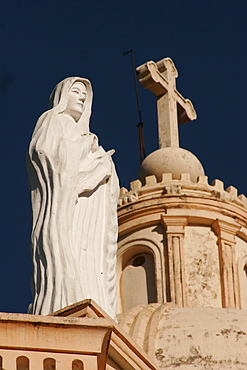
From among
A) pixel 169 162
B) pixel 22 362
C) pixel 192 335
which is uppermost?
pixel 169 162

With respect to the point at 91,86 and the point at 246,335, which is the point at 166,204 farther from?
the point at 91,86

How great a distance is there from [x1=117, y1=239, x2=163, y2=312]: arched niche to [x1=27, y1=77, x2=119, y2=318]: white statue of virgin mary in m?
10.5

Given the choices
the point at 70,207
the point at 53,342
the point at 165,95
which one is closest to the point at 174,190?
the point at 165,95

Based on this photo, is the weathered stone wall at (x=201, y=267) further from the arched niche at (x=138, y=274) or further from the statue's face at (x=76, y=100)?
the statue's face at (x=76, y=100)

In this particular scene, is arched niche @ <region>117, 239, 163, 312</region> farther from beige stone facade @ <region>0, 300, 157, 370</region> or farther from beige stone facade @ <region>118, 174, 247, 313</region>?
beige stone facade @ <region>0, 300, 157, 370</region>

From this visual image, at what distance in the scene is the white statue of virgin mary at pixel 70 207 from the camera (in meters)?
15.1

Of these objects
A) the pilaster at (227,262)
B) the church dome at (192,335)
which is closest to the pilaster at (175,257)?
the pilaster at (227,262)

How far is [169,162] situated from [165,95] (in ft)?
3.75

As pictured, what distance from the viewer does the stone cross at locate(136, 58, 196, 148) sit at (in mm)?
27828

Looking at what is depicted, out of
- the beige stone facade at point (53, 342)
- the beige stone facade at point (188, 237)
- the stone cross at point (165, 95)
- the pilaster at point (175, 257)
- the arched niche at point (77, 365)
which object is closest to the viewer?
the beige stone facade at point (53, 342)

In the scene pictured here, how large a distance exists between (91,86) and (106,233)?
1.79m

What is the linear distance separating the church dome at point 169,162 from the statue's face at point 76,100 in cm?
1062

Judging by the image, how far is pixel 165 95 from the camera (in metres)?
28.0

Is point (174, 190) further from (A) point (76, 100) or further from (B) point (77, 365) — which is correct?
(B) point (77, 365)
